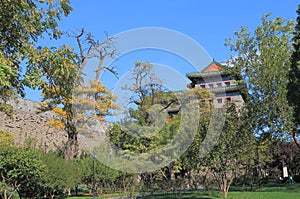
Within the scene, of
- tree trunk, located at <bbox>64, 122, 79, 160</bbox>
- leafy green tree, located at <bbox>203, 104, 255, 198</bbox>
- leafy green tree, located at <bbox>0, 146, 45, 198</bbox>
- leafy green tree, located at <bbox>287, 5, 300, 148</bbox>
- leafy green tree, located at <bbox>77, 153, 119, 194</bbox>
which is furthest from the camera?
tree trunk, located at <bbox>64, 122, 79, 160</bbox>

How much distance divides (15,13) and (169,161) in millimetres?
11153

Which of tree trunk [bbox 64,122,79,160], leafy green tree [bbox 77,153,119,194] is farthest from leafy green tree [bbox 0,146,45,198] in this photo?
tree trunk [bbox 64,122,79,160]

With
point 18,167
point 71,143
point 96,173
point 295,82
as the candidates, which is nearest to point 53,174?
point 18,167

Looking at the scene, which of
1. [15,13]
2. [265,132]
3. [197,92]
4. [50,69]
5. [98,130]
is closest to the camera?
[15,13]

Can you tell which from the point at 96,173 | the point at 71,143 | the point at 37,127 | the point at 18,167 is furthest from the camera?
the point at 37,127

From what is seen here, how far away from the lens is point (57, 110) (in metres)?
19.0

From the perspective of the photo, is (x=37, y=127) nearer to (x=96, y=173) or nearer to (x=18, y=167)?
(x=96, y=173)

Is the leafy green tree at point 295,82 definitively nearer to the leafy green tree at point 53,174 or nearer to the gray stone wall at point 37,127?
the leafy green tree at point 53,174

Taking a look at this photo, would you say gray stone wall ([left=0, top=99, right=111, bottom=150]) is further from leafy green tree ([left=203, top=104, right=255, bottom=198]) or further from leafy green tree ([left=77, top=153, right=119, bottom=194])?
leafy green tree ([left=203, top=104, right=255, bottom=198])

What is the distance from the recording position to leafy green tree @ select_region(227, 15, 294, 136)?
17.2m

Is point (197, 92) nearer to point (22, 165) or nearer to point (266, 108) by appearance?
point (266, 108)

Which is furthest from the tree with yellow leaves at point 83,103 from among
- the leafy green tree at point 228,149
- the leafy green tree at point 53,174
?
the leafy green tree at point 228,149

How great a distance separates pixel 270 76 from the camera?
17.5m

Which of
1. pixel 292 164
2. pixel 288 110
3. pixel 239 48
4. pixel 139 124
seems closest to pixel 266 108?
pixel 288 110
